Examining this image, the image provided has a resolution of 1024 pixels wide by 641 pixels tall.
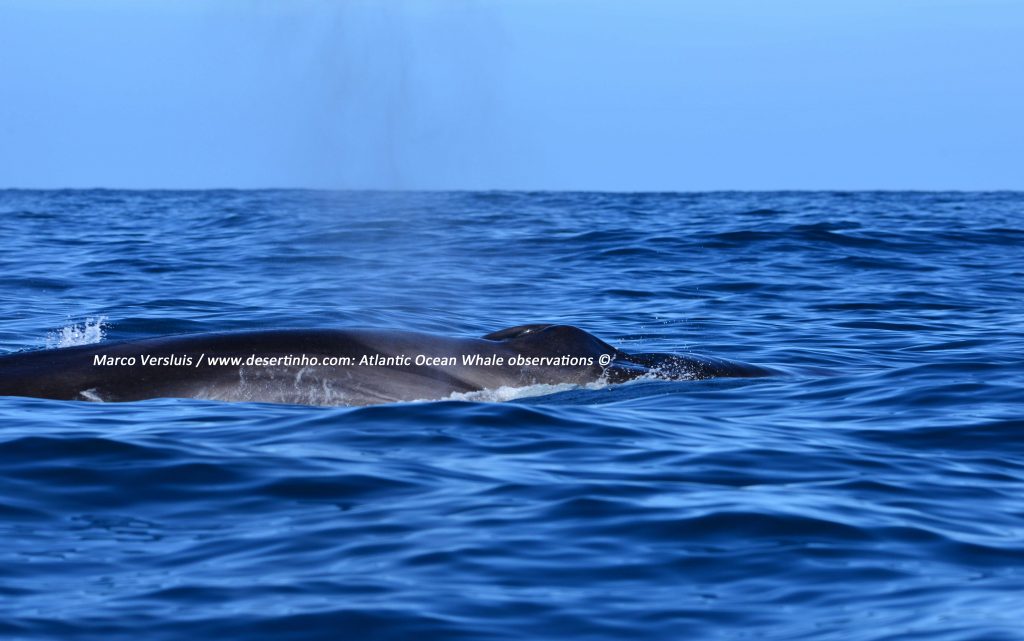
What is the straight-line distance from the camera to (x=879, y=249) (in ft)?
91.8

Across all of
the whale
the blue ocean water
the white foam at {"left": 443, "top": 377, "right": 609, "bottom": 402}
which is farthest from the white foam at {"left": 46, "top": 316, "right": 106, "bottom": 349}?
the white foam at {"left": 443, "top": 377, "right": 609, "bottom": 402}

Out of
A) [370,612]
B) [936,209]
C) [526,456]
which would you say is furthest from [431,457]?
[936,209]

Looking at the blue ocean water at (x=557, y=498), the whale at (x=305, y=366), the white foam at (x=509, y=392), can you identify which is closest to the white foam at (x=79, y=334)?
the blue ocean water at (x=557, y=498)

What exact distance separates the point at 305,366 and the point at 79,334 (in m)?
5.48

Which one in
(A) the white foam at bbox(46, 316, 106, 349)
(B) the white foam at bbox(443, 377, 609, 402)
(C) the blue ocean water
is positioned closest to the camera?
(C) the blue ocean water

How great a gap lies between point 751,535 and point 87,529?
11.3 feet

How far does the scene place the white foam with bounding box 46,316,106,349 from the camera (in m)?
15.3

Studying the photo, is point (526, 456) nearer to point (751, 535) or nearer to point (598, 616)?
point (751, 535)

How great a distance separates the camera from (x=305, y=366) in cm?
1142

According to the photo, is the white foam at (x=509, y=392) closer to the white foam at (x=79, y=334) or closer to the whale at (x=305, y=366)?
the whale at (x=305, y=366)

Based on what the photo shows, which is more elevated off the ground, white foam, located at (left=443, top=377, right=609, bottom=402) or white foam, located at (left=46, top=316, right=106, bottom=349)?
white foam, located at (left=46, top=316, right=106, bottom=349)

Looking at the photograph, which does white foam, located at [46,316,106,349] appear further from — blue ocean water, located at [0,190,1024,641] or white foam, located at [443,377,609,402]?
white foam, located at [443,377,609,402]

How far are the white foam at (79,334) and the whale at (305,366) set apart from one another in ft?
11.6

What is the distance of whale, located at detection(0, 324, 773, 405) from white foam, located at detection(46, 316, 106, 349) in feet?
11.6
